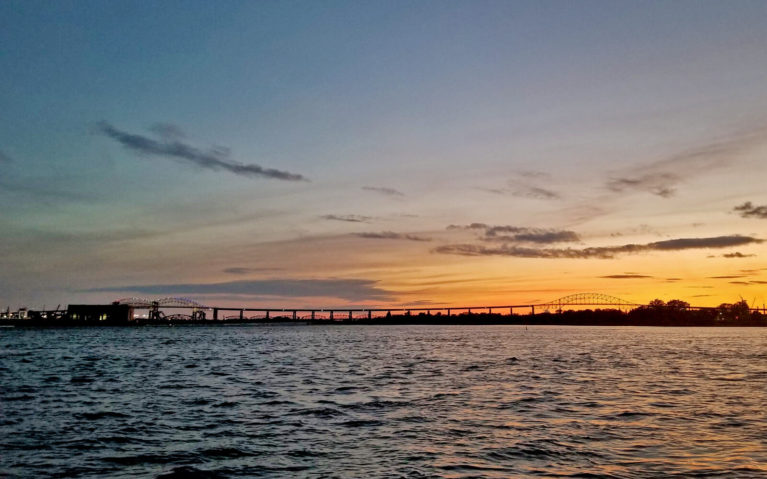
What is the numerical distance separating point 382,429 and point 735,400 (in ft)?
67.9

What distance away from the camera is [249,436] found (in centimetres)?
2169

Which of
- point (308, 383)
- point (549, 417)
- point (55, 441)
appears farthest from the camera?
point (308, 383)

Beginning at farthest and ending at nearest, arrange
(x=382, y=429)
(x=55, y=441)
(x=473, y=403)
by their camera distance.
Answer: (x=473, y=403) < (x=382, y=429) < (x=55, y=441)

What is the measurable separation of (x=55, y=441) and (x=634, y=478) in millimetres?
19298

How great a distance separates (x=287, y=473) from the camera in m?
16.4

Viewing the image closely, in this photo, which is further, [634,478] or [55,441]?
[55,441]

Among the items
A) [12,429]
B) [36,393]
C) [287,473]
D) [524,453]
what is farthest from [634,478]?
[36,393]

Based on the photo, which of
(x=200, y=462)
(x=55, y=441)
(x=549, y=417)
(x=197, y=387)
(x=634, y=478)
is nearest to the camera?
(x=634, y=478)

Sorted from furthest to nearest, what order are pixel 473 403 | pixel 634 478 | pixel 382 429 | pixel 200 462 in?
pixel 473 403, pixel 382 429, pixel 200 462, pixel 634 478

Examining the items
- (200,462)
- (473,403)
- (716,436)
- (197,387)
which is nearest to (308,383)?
(197,387)

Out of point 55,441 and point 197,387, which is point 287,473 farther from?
point 197,387

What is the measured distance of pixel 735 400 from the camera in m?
31.0

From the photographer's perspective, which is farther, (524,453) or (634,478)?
(524,453)

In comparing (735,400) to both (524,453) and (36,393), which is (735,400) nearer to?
(524,453)
